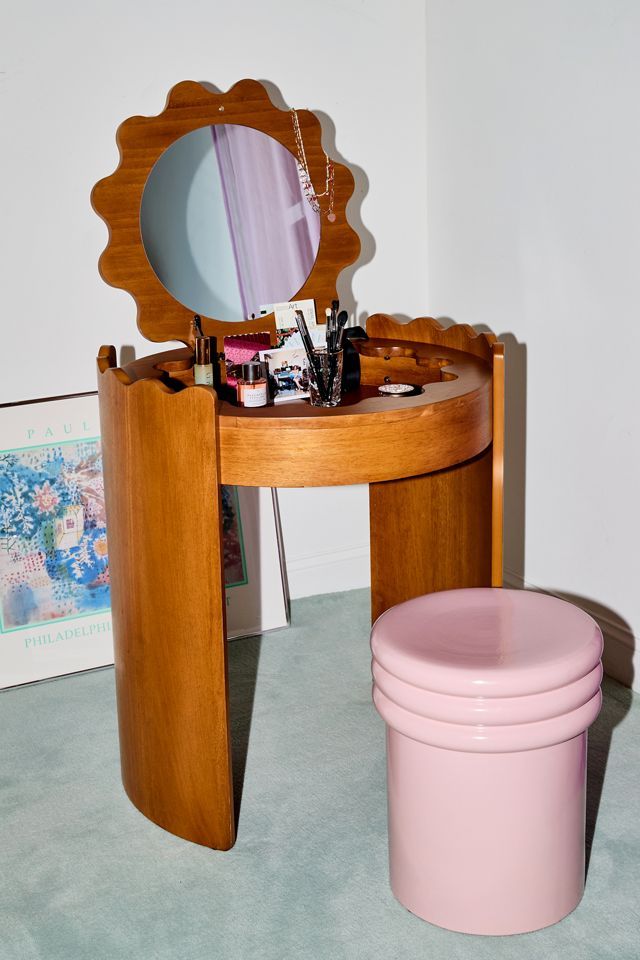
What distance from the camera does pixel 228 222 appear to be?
6.77ft

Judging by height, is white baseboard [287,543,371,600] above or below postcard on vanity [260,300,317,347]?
below

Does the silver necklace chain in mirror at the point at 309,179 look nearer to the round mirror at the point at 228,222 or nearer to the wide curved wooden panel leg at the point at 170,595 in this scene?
the round mirror at the point at 228,222

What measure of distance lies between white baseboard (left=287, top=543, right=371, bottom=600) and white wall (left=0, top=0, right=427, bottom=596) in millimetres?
156

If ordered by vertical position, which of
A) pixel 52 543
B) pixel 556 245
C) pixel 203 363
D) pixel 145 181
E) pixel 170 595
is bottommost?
pixel 52 543

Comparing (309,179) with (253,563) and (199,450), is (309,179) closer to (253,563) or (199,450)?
(199,450)

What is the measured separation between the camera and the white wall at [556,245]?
203 cm

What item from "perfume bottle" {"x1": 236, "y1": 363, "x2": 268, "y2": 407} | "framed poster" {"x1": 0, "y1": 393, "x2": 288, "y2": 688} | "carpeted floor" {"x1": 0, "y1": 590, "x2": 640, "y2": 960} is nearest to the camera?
"carpeted floor" {"x1": 0, "y1": 590, "x2": 640, "y2": 960}

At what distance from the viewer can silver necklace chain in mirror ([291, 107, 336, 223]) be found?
206cm

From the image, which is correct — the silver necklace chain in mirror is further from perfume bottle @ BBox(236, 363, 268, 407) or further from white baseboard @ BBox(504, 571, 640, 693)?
white baseboard @ BBox(504, 571, 640, 693)

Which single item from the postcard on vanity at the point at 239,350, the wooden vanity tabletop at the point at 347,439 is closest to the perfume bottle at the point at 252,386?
the wooden vanity tabletop at the point at 347,439

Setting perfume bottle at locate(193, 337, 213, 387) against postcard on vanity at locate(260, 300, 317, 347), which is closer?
perfume bottle at locate(193, 337, 213, 387)

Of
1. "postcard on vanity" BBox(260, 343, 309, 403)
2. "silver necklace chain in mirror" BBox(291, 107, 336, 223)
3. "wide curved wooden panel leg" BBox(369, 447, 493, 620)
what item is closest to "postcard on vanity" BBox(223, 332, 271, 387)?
"postcard on vanity" BBox(260, 343, 309, 403)

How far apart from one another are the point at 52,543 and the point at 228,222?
0.86m

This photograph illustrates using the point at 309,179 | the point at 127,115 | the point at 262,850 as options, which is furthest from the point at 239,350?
the point at 262,850
